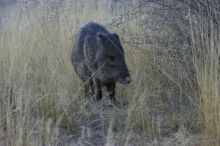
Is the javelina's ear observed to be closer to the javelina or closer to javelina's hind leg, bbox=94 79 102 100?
the javelina

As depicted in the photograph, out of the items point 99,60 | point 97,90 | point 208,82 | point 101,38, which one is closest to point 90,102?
point 97,90

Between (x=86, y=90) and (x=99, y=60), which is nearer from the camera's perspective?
(x=99, y=60)

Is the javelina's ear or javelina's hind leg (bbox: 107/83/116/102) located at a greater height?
the javelina's ear

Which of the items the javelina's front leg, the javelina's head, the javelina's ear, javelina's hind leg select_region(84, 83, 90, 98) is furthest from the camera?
javelina's hind leg select_region(84, 83, 90, 98)

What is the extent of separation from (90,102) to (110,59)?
58cm

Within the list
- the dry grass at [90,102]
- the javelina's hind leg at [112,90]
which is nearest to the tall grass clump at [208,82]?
the dry grass at [90,102]

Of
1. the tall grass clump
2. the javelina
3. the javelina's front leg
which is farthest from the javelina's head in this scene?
the tall grass clump

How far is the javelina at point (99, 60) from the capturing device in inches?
244

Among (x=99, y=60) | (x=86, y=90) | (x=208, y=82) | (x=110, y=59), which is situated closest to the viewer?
(x=208, y=82)

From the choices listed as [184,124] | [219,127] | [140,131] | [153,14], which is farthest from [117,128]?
[153,14]

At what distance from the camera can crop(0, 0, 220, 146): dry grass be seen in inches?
193

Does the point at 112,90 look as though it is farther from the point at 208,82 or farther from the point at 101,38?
the point at 208,82

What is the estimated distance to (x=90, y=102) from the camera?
6.38 metres

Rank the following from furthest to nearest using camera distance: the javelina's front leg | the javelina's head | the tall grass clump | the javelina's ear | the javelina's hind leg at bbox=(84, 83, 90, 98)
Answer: the javelina's hind leg at bbox=(84, 83, 90, 98)
the javelina's front leg
the javelina's ear
the javelina's head
the tall grass clump
